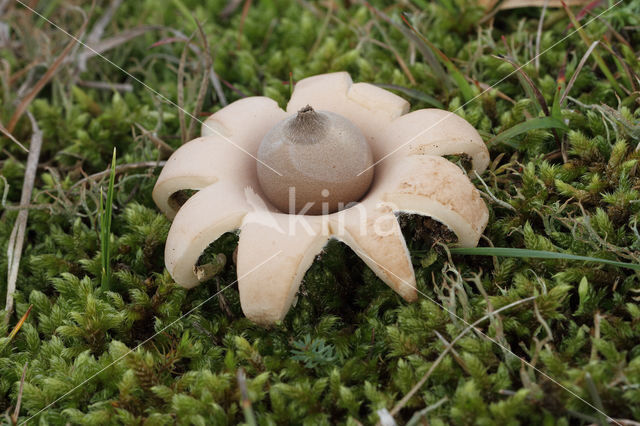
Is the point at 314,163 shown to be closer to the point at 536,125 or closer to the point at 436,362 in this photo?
the point at 436,362

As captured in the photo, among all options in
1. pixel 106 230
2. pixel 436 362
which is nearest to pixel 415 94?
pixel 436 362

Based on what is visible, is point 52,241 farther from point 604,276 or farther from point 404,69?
point 604,276

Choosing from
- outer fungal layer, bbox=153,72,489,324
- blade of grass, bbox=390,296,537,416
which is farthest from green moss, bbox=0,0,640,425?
outer fungal layer, bbox=153,72,489,324

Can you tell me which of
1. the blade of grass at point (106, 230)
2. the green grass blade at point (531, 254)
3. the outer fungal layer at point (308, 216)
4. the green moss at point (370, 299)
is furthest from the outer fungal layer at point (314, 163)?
the blade of grass at point (106, 230)

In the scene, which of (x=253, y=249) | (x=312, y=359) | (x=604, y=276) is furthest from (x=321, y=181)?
(x=604, y=276)

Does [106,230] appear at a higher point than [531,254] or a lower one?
higher

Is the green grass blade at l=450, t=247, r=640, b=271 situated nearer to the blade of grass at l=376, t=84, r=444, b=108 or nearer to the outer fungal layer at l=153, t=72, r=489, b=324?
the outer fungal layer at l=153, t=72, r=489, b=324
